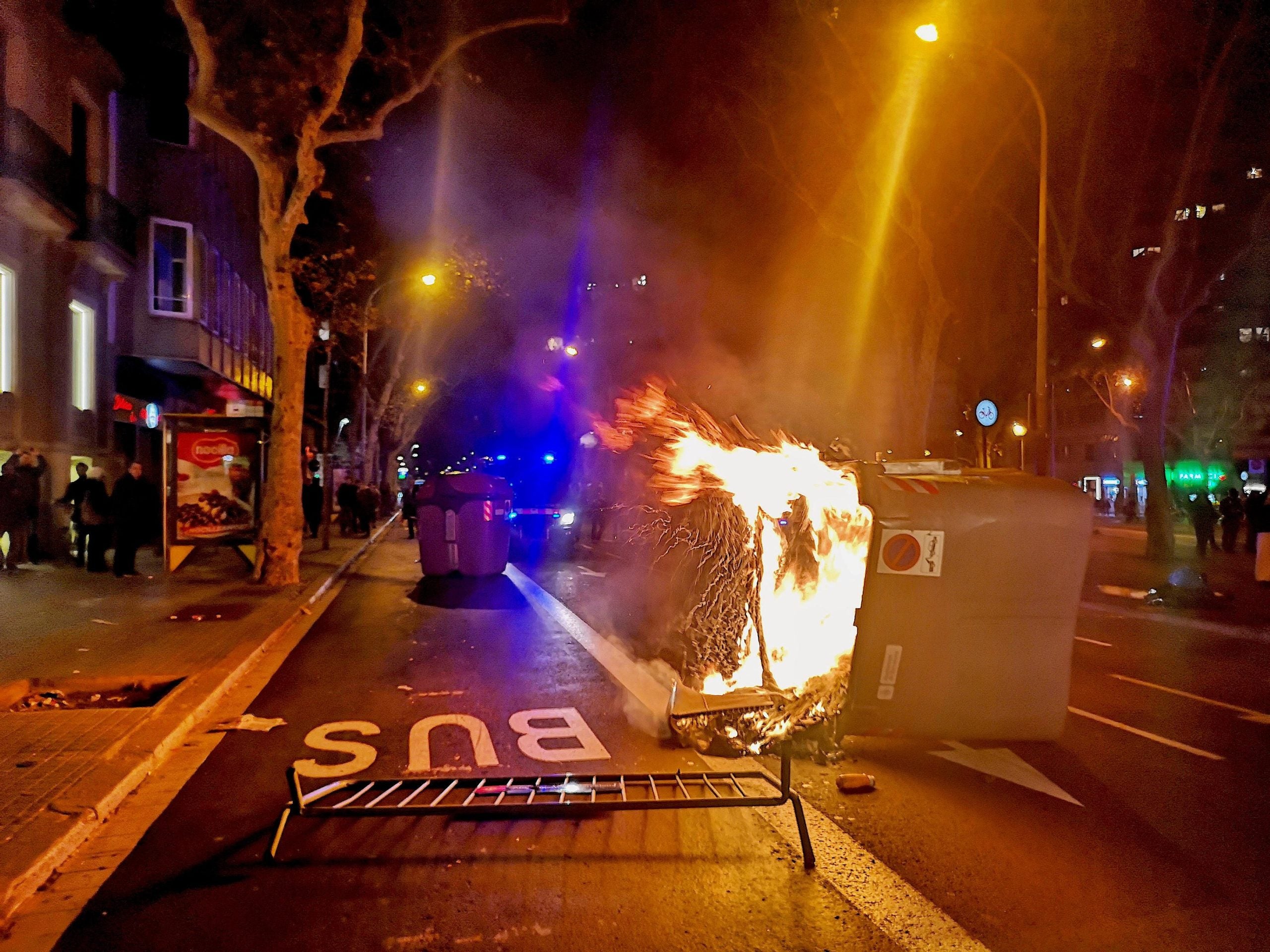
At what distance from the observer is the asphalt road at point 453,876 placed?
12.6 feet

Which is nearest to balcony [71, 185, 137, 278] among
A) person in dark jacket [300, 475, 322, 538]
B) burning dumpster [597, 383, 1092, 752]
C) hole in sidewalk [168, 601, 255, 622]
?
person in dark jacket [300, 475, 322, 538]

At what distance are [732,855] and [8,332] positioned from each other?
16.9 metres

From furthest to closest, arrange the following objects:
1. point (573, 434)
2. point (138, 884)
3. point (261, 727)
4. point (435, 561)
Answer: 1. point (573, 434)
2. point (435, 561)
3. point (261, 727)
4. point (138, 884)

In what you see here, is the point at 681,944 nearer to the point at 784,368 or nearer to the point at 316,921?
the point at 316,921

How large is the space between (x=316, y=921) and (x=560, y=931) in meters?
1.02

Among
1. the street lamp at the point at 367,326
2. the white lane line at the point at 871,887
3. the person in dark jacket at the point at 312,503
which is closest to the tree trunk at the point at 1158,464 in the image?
the street lamp at the point at 367,326

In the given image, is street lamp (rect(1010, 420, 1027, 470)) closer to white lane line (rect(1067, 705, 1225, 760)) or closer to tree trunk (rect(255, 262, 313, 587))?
white lane line (rect(1067, 705, 1225, 760))

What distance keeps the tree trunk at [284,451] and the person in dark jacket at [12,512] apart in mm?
3625

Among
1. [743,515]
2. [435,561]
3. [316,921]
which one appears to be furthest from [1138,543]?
[316,921]

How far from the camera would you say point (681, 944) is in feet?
12.3

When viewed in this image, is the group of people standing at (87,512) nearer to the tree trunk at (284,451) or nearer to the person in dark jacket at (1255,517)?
the tree trunk at (284,451)

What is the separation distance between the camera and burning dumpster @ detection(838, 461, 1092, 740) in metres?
5.13

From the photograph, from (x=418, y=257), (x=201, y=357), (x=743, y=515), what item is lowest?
(x=743, y=515)

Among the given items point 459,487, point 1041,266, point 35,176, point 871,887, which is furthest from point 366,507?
point 871,887
